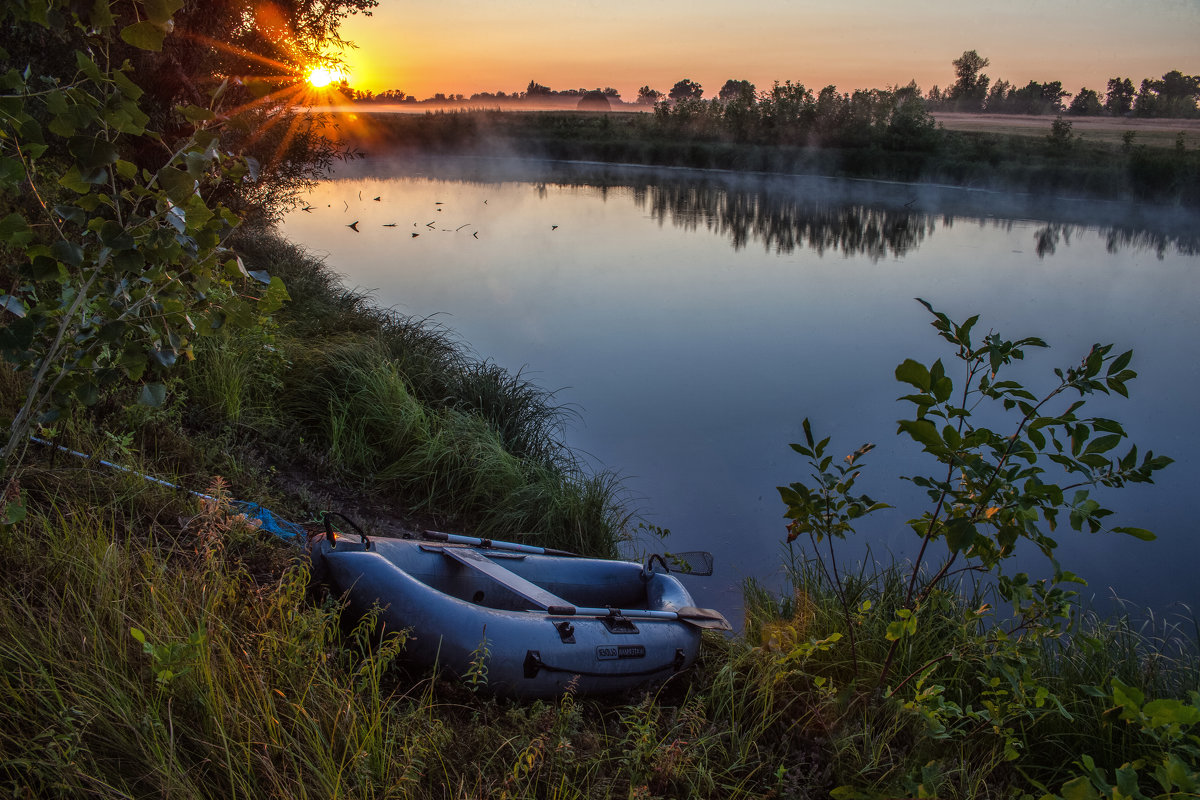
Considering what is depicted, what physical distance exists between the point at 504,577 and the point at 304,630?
3.86ft

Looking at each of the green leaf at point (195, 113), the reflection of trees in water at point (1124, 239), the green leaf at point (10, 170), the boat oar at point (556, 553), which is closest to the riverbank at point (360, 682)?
the boat oar at point (556, 553)

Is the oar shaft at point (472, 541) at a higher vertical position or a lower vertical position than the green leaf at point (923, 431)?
lower

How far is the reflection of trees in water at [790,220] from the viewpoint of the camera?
18.4 m

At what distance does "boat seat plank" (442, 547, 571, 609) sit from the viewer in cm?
334

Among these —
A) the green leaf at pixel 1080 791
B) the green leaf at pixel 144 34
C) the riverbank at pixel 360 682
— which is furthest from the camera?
the riverbank at pixel 360 682

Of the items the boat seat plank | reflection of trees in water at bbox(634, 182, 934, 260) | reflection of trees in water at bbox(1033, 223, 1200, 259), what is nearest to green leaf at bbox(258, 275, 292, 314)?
the boat seat plank

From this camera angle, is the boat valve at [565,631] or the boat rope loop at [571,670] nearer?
the boat rope loop at [571,670]

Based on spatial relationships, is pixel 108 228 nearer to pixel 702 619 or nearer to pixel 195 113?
pixel 195 113

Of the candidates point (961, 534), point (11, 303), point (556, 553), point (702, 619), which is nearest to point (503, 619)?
point (702, 619)

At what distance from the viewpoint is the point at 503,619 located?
3104 mm

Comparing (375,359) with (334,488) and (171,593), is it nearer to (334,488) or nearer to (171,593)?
(334,488)

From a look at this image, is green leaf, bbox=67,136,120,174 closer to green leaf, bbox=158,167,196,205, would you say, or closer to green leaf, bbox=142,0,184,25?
green leaf, bbox=158,167,196,205

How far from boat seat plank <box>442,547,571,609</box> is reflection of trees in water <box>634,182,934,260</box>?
15.3m

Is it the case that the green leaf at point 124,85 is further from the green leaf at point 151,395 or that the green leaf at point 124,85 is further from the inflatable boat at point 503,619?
the inflatable boat at point 503,619
